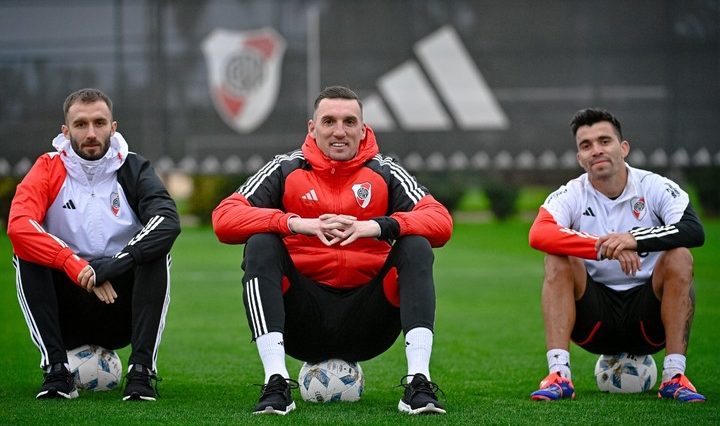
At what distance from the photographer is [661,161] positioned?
21.3 m

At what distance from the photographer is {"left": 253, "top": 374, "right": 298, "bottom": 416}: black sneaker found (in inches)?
209

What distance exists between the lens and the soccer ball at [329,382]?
583cm

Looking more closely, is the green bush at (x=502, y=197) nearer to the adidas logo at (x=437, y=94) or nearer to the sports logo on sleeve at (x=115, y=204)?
the adidas logo at (x=437, y=94)

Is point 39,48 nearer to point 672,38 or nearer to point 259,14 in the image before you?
point 259,14

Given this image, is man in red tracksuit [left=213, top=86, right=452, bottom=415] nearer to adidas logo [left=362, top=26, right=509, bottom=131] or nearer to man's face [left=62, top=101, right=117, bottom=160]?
man's face [left=62, top=101, right=117, bottom=160]

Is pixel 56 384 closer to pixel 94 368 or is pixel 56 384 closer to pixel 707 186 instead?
pixel 94 368

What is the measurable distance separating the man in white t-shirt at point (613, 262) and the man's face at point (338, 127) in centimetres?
106

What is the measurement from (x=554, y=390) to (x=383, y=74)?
51.1ft

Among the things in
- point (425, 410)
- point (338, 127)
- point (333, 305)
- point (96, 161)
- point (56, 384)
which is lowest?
point (425, 410)

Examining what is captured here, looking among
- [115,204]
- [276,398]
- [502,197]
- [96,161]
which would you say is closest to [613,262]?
[276,398]

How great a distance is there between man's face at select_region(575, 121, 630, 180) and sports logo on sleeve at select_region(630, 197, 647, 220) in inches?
7.8

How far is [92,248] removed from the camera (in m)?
6.29

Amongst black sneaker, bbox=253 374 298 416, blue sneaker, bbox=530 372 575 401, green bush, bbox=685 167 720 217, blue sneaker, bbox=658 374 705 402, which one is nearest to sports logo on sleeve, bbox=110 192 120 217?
black sneaker, bbox=253 374 298 416

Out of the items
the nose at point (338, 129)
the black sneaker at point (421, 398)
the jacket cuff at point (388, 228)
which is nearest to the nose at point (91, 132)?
the nose at point (338, 129)
